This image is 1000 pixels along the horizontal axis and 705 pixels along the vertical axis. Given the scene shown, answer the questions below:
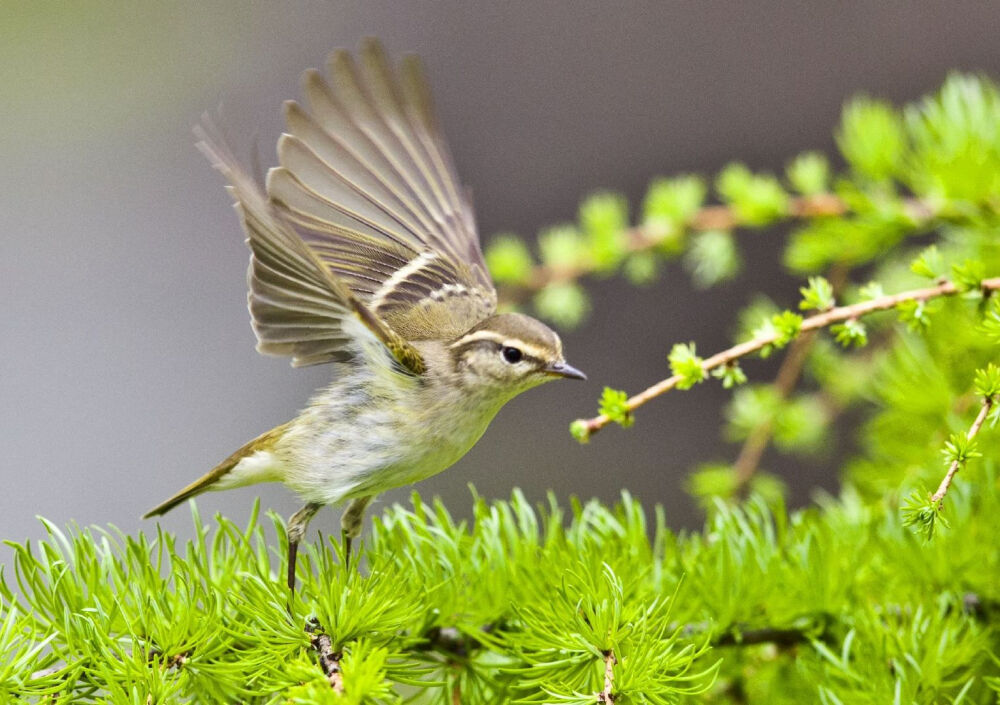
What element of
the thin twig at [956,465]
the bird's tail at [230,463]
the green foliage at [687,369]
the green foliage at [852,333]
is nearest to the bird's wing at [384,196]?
the bird's tail at [230,463]

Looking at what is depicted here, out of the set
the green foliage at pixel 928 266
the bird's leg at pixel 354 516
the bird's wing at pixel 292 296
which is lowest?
the bird's leg at pixel 354 516

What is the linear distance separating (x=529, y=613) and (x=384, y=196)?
0.83 m

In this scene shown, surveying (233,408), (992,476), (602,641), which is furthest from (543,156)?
(602,641)

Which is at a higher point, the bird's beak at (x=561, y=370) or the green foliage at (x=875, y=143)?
the green foliage at (x=875, y=143)

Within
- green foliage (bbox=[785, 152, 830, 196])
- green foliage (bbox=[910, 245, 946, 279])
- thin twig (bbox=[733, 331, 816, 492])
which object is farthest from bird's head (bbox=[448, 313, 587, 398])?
green foliage (bbox=[910, 245, 946, 279])

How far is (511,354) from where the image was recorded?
1432 millimetres

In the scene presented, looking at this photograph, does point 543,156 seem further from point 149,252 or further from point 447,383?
point 447,383

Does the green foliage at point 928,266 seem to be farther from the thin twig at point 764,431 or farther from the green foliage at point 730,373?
the thin twig at point 764,431

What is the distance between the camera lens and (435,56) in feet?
11.9

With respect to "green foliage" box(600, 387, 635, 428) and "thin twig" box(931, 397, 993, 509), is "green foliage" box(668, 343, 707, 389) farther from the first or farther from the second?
"thin twig" box(931, 397, 993, 509)

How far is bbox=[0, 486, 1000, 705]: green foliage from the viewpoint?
2.81ft

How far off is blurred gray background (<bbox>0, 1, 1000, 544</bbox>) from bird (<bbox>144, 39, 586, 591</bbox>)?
156 centimetres

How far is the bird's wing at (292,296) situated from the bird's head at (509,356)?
3.5 inches

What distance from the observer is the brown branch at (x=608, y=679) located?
814 millimetres
